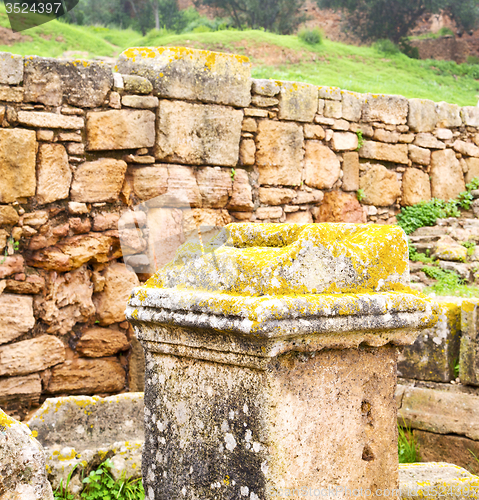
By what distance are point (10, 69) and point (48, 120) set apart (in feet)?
1.51

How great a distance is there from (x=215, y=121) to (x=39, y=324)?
2.38 m

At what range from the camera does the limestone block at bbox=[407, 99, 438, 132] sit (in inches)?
269

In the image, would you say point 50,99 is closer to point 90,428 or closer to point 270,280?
point 90,428

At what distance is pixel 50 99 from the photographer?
4.73 meters

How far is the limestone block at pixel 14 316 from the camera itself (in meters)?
4.66

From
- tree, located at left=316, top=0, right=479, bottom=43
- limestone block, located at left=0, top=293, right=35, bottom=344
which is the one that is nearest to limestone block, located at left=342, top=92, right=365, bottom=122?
limestone block, located at left=0, top=293, right=35, bottom=344

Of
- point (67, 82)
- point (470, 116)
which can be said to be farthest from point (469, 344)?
point (470, 116)

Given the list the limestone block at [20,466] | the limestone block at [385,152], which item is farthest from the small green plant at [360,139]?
the limestone block at [20,466]

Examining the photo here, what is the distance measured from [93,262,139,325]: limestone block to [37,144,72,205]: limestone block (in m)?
0.80

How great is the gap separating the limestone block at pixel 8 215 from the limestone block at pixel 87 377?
1.26 meters

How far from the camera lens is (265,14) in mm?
24516

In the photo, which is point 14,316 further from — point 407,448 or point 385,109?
point 385,109

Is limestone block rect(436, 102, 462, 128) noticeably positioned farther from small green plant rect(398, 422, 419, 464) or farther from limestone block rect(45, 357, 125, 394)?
limestone block rect(45, 357, 125, 394)

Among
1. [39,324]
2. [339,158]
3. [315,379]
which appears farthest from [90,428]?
[339,158]
